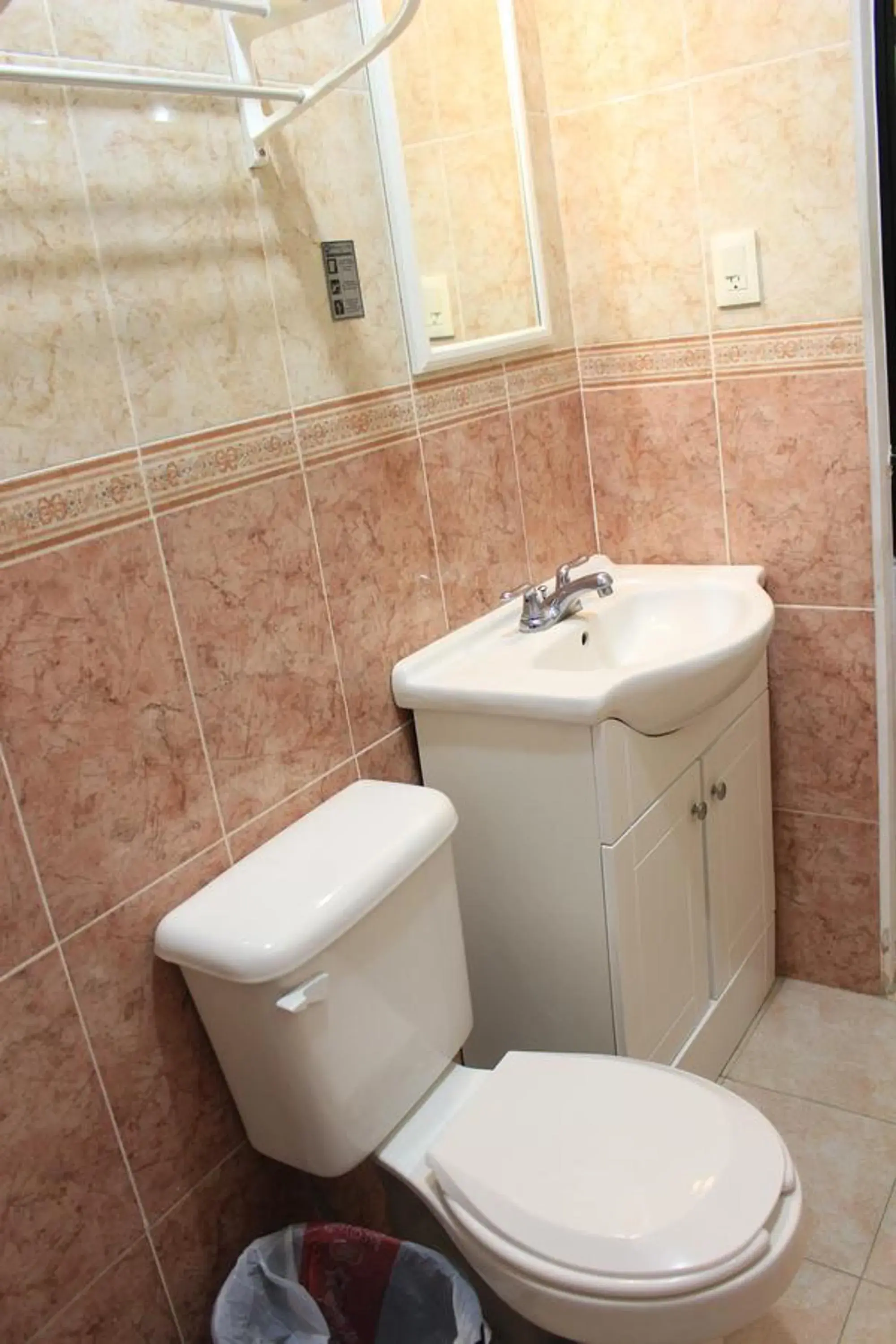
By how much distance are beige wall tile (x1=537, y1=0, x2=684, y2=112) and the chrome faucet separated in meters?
0.85

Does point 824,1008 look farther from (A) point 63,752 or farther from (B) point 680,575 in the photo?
(A) point 63,752

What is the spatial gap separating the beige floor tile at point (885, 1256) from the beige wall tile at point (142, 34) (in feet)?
6.15

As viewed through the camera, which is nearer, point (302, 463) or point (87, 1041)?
point (87, 1041)

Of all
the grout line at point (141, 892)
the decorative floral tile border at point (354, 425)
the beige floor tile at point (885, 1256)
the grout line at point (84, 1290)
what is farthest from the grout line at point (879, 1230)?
the decorative floral tile border at point (354, 425)

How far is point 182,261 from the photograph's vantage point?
1.30 metres

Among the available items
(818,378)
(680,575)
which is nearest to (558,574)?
(680,575)

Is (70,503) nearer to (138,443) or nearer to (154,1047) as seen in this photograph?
(138,443)

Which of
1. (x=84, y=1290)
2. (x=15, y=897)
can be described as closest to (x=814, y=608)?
(x=15, y=897)

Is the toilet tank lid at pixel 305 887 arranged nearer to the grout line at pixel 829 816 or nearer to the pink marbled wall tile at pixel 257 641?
the pink marbled wall tile at pixel 257 641

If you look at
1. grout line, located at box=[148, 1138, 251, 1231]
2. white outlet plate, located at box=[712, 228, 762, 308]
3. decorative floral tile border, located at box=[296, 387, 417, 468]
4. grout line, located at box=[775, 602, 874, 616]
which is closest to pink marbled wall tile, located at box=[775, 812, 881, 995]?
grout line, located at box=[775, 602, 874, 616]

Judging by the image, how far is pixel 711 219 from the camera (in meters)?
1.89

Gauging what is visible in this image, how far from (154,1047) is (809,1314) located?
1.01 metres

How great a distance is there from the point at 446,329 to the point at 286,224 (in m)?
0.37

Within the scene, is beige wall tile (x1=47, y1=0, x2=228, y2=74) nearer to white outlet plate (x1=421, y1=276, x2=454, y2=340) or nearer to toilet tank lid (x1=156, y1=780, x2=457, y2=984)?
white outlet plate (x1=421, y1=276, x2=454, y2=340)
